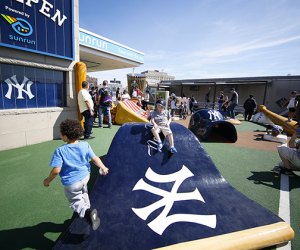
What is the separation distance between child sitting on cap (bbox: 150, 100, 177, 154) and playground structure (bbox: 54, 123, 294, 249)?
133 millimetres

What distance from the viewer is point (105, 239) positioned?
2.08 meters

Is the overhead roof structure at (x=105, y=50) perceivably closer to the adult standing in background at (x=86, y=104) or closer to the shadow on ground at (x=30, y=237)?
the adult standing in background at (x=86, y=104)

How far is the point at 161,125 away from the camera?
366cm

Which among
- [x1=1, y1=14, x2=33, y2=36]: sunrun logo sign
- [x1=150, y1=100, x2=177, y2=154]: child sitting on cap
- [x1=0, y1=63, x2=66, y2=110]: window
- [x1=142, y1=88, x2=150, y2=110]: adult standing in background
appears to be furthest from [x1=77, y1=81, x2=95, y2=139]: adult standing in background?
[x1=142, y1=88, x2=150, y2=110]: adult standing in background

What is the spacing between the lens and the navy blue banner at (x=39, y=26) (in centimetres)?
512

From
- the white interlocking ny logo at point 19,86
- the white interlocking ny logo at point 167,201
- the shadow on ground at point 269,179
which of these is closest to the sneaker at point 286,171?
the shadow on ground at point 269,179

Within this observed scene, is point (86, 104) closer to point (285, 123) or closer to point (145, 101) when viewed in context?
point (145, 101)

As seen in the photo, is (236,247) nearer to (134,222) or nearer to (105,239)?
(134,222)

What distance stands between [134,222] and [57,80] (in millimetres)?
6090

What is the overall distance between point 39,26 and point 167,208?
6414mm

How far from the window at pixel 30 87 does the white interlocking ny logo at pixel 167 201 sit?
192 inches

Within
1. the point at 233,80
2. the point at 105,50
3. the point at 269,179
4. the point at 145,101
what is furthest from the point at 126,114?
the point at 233,80

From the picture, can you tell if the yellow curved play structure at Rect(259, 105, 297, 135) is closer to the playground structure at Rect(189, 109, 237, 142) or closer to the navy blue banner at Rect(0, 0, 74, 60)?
the playground structure at Rect(189, 109, 237, 142)

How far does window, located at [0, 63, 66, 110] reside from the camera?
17.6 ft
